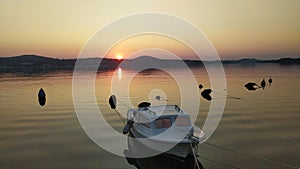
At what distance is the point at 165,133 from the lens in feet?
82.3

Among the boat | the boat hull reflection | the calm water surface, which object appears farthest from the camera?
the calm water surface

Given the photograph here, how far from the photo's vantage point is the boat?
23.5 metres

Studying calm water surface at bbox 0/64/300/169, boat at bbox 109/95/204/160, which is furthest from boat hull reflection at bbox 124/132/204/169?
calm water surface at bbox 0/64/300/169

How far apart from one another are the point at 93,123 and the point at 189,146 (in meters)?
20.9

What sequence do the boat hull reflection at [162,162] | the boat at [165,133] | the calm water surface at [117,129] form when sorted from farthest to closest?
the calm water surface at [117,129] < the boat hull reflection at [162,162] < the boat at [165,133]

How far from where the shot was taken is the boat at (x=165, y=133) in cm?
2353

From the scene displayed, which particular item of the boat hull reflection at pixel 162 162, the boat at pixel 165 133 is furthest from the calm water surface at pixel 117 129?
the boat at pixel 165 133

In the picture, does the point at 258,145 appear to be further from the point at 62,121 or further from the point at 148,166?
the point at 62,121

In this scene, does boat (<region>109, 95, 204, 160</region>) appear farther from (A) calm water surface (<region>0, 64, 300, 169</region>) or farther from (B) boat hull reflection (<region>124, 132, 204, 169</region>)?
(A) calm water surface (<region>0, 64, 300, 169</region>)

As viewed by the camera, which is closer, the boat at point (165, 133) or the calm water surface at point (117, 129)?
the boat at point (165, 133)

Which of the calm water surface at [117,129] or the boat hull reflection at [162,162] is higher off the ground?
the calm water surface at [117,129]

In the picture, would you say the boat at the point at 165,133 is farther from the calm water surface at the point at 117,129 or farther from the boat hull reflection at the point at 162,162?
the calm water surface at the point at 117,129

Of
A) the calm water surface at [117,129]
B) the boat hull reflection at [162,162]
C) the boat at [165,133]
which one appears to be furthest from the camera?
the calm water surface at [117,129]

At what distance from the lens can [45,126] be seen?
39.4 m
